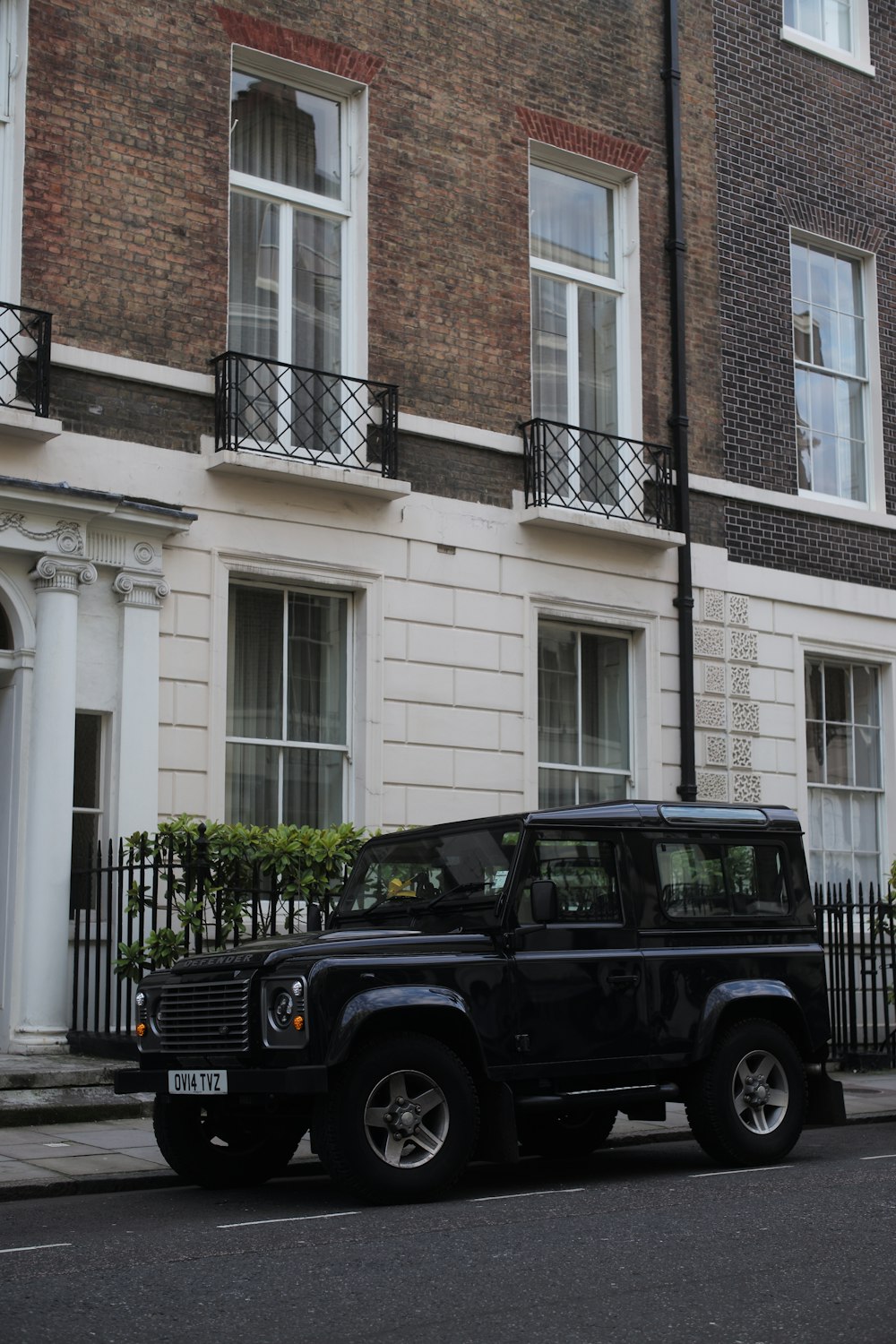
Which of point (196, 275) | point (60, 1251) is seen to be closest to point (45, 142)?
point (196, 275)

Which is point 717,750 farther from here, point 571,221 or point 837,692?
point 571,221

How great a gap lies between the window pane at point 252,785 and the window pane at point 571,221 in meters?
5.86

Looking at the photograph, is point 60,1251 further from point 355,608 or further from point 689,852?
point 355,608

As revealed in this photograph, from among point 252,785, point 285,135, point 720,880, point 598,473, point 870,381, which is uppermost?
point 285,135

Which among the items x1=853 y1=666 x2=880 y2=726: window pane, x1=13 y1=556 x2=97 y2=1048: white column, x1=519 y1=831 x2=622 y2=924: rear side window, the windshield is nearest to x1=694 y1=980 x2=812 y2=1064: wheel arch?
x1=519 y1=831 x2=622 y2=924: rear side window

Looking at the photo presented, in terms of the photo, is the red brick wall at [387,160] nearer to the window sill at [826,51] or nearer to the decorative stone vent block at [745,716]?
the window sill at [826,51]

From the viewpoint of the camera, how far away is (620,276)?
1775 cm

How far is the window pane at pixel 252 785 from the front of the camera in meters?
14.5

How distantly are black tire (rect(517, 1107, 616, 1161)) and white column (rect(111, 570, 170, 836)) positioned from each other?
4407mm

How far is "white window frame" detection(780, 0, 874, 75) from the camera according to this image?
63.9 ft

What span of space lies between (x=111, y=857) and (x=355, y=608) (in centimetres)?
355

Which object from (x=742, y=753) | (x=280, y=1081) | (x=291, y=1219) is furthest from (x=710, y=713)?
(x=291, y=1219)

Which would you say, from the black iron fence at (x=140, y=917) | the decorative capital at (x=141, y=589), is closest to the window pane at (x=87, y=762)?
the black iron fence at (x=140, y=917)

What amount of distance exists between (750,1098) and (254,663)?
6547mm
